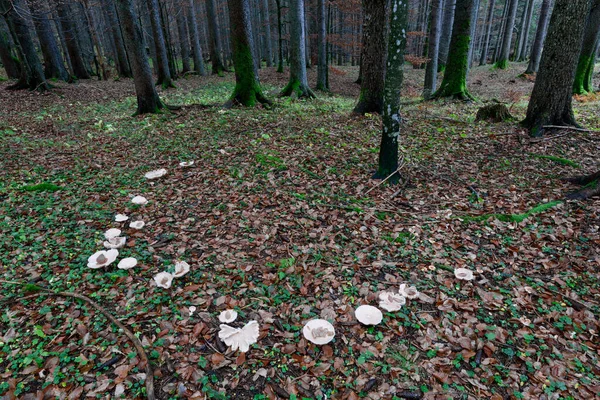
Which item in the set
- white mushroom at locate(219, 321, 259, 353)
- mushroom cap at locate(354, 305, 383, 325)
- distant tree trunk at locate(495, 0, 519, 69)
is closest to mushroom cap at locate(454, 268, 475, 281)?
mushroom cap at locate(354, 305, 383, 325)

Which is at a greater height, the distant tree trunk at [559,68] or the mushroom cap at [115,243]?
the distant tree trunk at [559,68]

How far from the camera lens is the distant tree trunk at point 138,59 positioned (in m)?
8.00

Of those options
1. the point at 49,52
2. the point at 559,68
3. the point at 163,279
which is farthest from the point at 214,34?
the point at 163,279

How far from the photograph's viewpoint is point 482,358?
8.85 ft

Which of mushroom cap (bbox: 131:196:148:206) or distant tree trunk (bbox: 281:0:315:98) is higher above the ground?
distant tree trunk (bbox: 281:0:315:98)

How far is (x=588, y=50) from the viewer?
9680 millimetres

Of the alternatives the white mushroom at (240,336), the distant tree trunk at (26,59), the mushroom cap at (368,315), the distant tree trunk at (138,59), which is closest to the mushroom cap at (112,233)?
the white mushroom at (240,336)

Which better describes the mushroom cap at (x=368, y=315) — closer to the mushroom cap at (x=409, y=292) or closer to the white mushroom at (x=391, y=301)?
the white mushroom at (x=391, y=301)

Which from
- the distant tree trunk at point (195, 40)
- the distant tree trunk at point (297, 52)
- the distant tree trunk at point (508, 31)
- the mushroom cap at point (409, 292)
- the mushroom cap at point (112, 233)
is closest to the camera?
the mushroom cap at point (409, 292)

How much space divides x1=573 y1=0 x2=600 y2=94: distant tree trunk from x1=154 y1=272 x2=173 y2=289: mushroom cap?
10760 mm

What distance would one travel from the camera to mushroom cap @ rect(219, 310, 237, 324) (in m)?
2.97

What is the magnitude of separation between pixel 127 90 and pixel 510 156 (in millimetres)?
14848

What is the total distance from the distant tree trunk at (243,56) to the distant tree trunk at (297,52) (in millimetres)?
2038

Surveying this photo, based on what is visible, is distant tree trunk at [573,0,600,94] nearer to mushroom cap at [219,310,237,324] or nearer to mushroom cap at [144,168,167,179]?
mushroom cap at [144,168,167,179]
